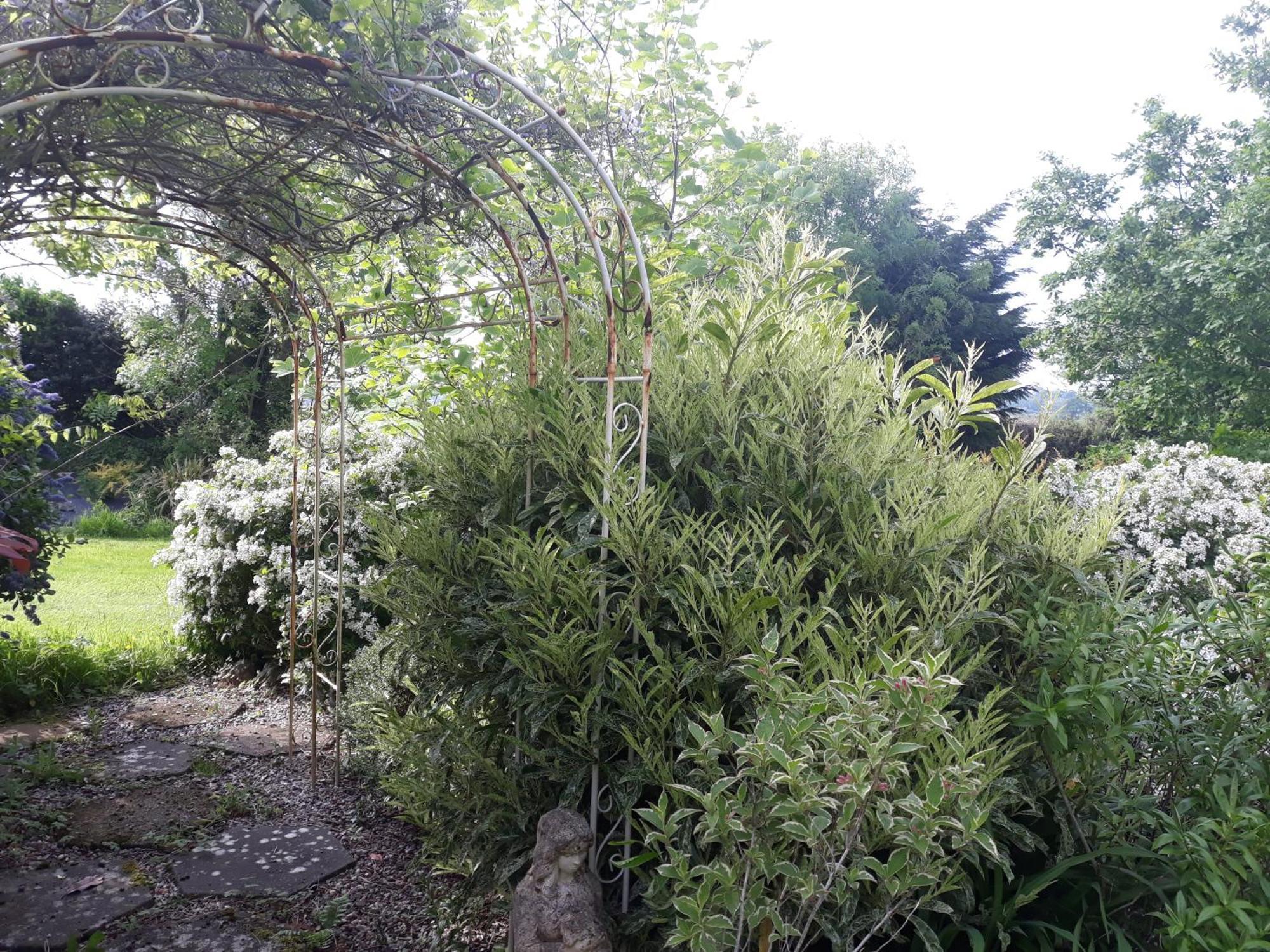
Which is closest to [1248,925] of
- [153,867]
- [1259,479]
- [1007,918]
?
[1007,918]

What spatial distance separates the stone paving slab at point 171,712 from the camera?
438cm

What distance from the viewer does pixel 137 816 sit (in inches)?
129

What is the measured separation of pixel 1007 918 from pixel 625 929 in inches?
33.0

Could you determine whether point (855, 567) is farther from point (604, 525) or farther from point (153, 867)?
point (153, 867)

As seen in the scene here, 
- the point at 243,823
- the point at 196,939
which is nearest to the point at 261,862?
the point at 243,823

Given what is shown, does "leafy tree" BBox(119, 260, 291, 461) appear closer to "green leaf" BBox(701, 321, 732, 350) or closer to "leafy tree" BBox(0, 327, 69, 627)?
"leafy tree" BBox(0, 327, 69, 627)

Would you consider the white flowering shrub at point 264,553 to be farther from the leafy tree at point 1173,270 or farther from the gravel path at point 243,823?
the leafy tree at point 1173,270

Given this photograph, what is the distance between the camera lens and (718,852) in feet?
6.00

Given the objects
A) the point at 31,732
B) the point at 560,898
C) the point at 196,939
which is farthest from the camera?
the point at 31,732

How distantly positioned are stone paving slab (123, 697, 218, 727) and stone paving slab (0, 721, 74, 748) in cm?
30

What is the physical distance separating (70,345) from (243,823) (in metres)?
11.9

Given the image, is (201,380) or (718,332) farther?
(201,380)

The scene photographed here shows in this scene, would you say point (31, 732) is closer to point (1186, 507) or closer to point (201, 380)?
point (1186, 507)

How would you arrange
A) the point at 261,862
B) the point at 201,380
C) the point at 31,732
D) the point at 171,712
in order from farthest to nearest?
the point at 201,380 → the point at 171,712 → the point at 31,732 → the point at 261,862
